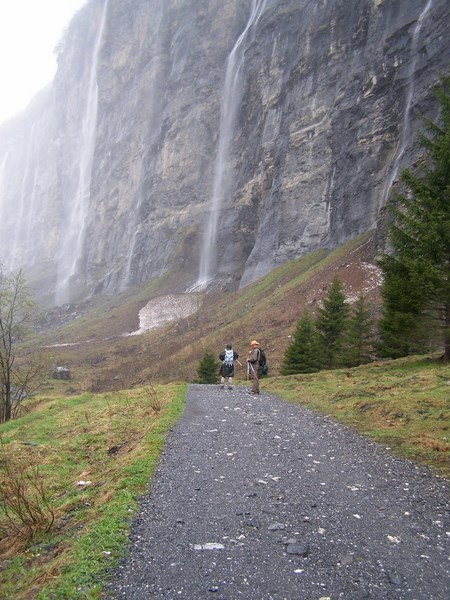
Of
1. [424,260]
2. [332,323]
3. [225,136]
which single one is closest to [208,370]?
[332,323]

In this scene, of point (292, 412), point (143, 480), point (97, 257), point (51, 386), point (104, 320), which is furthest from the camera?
point (97, 257)

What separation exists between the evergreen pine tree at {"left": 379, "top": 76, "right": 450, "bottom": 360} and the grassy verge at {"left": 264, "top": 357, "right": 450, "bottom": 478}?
160cm

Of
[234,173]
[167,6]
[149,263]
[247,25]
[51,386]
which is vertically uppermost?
[167,6]

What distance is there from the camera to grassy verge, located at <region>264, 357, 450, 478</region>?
26.4 feet

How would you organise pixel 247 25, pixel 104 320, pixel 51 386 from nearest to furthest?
pixel 51 386, pixel 104 320, pixel 247 25

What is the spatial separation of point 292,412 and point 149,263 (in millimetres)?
75646

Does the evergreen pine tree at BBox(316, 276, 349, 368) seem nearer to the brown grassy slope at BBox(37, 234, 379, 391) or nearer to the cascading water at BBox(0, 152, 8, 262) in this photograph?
the brown grassy slope at BBox(37, 234, 379, 391)

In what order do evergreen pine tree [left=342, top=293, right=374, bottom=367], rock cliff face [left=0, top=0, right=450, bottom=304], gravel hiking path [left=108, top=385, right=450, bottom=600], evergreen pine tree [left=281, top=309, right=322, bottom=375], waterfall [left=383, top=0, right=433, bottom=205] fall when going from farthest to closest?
rock cliff face [left=0, top=0, right=450, bottom=304]
waterfall [left=383, top=0, right=433, bottom=205]
evergreen pine tree [left=281, top=309, right=322, bottom=375]
evergreen pine tree [left=342, top=293, right=374, bottom=367]
gravel hiking path [left=108, top=385, right=450, bottom=600]

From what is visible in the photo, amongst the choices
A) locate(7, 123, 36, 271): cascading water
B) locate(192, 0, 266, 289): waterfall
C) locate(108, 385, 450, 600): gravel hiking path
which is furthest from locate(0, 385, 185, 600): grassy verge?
locate(7, 123, 36, 271): cascading water

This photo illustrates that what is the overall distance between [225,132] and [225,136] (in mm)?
839

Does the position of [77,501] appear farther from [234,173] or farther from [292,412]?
[234,173]

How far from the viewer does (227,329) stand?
39.3 metres

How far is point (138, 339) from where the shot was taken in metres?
52.9

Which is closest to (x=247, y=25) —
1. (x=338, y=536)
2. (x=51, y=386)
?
(x=51, y=386)
